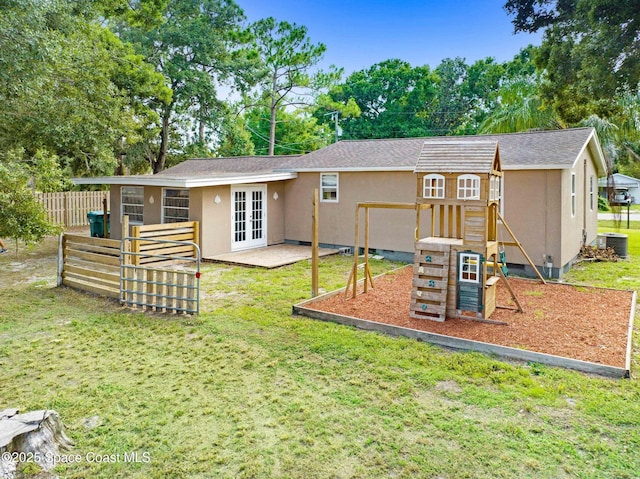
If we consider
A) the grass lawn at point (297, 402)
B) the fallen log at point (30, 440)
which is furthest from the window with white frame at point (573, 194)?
the fallen log at point (30, 440)

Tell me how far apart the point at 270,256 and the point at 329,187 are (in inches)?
109

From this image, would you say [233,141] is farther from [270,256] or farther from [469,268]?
[469,268]

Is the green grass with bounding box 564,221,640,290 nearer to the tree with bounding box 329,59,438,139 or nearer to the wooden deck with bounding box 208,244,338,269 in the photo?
the wooden deck with bounding box 208,244,338,269

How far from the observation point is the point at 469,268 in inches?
258

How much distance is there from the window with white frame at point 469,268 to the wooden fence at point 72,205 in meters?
16.6

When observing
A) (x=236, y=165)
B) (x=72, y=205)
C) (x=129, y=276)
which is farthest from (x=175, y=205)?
(x=72, y=205)

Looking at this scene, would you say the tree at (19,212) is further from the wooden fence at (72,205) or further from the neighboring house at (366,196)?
the wooden fence at (72,205)

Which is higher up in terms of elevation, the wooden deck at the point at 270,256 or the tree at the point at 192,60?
the tree at the point at 192,60

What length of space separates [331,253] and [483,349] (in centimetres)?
750

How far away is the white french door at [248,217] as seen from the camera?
12812 mm

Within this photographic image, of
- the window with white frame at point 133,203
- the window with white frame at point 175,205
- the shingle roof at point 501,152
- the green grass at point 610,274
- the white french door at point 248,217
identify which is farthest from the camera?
the window with white frame at point 133,203

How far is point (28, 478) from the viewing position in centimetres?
308

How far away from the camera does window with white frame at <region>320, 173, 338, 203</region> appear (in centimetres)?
1316

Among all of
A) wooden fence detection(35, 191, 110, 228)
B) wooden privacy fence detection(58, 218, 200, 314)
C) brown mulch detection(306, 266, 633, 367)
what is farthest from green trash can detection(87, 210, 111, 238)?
brown mulch detection(306, 266, 633, 367)
